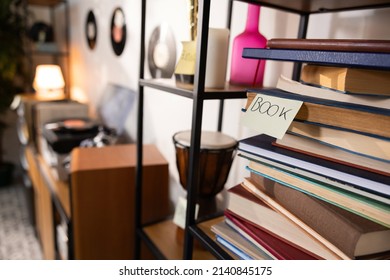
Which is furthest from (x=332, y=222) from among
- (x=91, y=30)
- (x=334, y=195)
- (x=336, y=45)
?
(x=91, y=30)

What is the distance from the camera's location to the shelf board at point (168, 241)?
919mm

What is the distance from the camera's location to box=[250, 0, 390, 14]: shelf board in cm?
62

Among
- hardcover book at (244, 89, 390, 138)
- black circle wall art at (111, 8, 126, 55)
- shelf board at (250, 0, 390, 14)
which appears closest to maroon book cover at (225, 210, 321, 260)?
hardcover book at (244, 89, 390, 138)

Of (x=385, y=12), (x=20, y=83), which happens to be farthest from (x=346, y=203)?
(x=20, y=83)

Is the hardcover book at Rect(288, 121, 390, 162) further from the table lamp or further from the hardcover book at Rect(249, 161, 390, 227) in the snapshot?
the table lamp

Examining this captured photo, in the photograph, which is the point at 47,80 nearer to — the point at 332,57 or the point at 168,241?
the point at 168,241

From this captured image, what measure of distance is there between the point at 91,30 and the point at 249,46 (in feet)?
6.02

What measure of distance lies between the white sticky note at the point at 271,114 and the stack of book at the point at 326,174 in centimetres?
1

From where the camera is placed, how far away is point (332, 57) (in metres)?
0.44

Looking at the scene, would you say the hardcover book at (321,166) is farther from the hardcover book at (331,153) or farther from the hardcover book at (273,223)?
the hardcover book at (273,223)

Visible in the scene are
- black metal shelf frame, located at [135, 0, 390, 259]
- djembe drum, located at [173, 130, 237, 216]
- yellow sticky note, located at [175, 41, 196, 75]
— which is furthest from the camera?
djembe drum, located at [173, 130, 237, 216]

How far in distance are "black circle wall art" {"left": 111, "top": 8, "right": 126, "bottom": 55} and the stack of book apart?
1401 mm

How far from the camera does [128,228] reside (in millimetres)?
1285

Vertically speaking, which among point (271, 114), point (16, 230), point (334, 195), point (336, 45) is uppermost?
point (336, 45)
